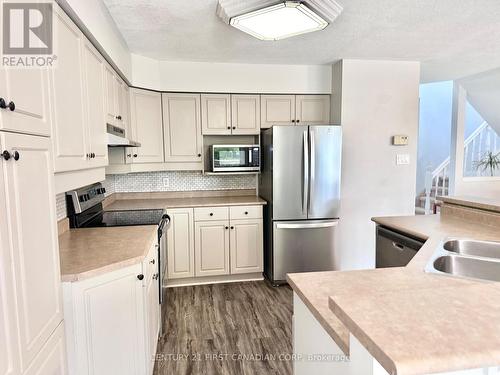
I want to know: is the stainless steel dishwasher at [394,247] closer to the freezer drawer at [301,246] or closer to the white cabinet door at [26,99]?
the freezer drawer at [301,246]

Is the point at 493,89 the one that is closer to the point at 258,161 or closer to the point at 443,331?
the point at 258,161

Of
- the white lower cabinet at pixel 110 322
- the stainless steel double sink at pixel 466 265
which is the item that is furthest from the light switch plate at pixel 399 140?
the white lower cabinet at pixel 110 322

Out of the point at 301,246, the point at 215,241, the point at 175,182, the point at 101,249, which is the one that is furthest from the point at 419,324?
the point at 175,182

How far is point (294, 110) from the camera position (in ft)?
12.3

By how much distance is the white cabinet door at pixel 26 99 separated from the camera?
0.92 metres

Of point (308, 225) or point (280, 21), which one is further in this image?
point (308, 225)

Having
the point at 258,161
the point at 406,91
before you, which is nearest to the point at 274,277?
the point at 258,161

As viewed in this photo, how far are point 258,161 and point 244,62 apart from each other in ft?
3.60

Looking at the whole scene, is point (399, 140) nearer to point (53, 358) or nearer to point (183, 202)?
point (183, 202)

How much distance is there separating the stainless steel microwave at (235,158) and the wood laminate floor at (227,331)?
1.29m

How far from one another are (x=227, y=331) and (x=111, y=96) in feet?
6.76

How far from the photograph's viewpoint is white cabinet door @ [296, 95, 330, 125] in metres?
3.75

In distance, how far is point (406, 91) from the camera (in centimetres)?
359

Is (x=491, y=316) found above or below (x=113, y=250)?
above
